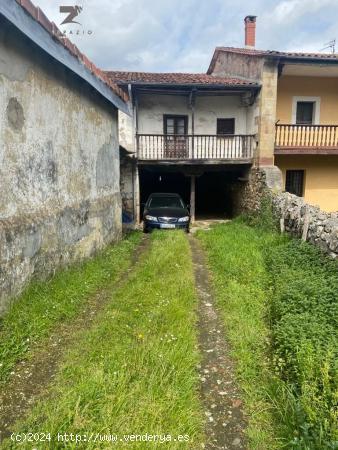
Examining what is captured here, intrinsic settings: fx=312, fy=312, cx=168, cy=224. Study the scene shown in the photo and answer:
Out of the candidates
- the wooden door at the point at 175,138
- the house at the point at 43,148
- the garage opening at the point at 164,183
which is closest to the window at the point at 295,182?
the wooden door at the point at 175,138

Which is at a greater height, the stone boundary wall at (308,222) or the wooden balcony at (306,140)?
the wooden balcony at (306,140)

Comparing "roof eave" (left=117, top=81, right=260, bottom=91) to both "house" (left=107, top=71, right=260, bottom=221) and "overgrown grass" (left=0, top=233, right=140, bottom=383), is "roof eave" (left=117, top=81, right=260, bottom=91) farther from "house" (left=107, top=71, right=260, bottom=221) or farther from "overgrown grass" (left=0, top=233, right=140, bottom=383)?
"overgrown grass" (left=0, top=233, right=140, bottom=383)

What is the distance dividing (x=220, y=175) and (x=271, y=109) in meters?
5.94

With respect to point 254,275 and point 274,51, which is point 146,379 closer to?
point 254,275

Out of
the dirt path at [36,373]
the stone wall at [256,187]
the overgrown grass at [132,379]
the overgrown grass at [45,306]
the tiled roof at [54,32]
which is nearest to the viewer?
the overgrown grass at [132,379]

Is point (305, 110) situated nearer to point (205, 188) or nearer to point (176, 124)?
point (176, 124)

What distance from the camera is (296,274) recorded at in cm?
575

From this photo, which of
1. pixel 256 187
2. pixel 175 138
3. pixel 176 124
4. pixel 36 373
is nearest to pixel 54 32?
pixel 36 373

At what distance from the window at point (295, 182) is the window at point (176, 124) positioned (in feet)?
17.2

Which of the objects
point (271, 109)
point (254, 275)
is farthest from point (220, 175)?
point (254, 275)

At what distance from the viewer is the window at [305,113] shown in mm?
14344

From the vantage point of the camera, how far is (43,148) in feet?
17.0

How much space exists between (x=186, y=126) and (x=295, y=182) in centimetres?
568

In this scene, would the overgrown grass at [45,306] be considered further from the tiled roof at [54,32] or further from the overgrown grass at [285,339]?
the tiled roof at [54,32]
